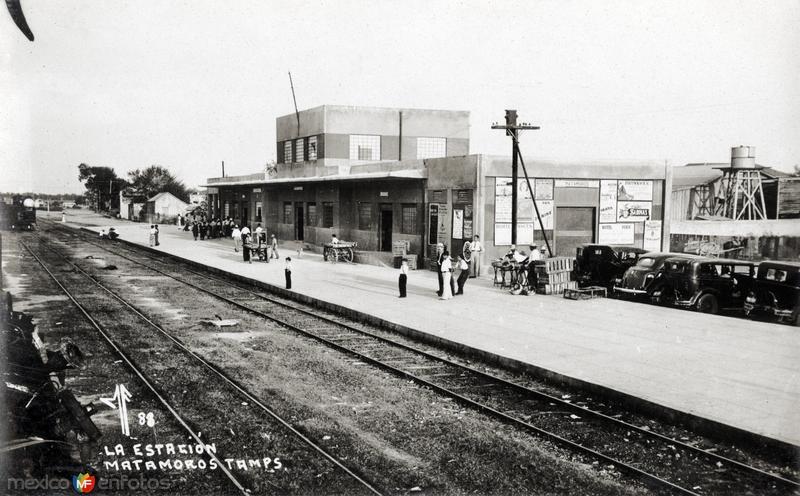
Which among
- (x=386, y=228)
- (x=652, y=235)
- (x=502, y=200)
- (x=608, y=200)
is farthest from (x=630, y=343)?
(x=386, y=228)

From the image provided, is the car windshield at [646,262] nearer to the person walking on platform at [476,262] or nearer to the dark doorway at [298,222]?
the person walking on platform at [476,262]

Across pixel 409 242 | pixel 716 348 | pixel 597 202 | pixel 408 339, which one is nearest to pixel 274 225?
pixel 409 242

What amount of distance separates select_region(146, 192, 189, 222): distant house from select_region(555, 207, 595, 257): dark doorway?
6203 cm

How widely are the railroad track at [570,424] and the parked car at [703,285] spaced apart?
8007 mm

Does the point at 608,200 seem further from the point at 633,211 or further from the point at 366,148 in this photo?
the point at 366,148

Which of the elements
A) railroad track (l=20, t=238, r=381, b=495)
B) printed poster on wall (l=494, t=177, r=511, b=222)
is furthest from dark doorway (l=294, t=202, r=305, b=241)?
railroad track (l=20, t=238, r=381, b=495)

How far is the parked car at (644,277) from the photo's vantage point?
1666 centimetres

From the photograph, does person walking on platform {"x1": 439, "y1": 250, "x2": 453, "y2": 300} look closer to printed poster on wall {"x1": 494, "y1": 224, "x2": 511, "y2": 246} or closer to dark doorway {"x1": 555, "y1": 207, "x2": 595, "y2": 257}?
printed poster on wall {"x1": 494, "y1": 224, "x2": 511, "y2": 246}

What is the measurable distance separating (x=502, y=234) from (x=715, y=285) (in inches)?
313

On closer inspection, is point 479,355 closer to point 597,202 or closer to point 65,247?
point 597,202

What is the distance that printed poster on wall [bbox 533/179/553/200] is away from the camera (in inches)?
906

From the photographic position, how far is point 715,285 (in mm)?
15961

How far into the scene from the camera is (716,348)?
1117 centimetres

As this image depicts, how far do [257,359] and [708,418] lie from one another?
7.15m
